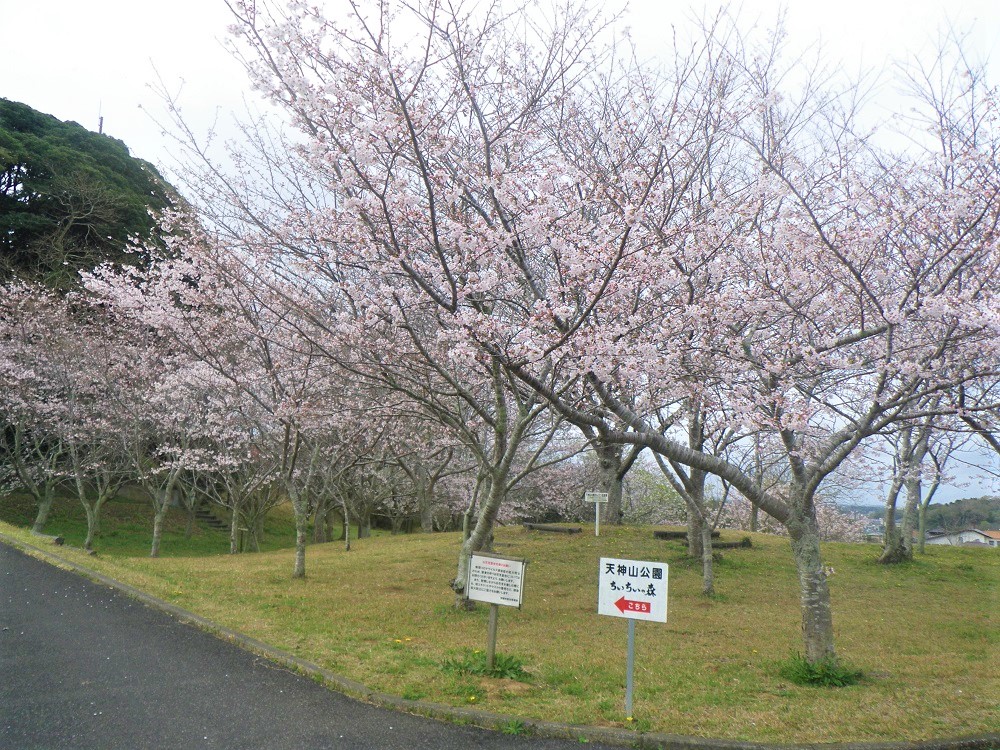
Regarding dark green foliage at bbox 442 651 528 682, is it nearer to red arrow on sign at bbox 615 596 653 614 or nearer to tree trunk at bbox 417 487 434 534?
red arrow on sign at bbox 615 596 653 614

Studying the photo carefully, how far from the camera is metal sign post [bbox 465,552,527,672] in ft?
20.3

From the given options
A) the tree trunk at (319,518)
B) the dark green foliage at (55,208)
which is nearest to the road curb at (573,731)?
the tree trunk at (319,518)

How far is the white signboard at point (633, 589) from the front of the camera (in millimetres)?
5551

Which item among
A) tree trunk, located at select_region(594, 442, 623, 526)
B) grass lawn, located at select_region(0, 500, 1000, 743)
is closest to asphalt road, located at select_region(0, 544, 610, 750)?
grass lawn, located at select_region(0, 500, 1000, 743)

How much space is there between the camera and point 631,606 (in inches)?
223

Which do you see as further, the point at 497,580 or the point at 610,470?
the point at 610,470

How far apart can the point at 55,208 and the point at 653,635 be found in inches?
1042

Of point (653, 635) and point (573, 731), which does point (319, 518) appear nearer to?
Result: point (653, 635)

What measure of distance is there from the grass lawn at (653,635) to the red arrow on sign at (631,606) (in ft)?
2.56

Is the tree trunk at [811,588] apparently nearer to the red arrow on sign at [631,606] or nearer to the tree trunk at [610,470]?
the red arrow on sign at [631,606]

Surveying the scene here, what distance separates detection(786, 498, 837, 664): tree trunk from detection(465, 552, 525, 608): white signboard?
2840 millimetres

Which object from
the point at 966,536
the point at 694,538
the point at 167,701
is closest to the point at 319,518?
the point at 694,538

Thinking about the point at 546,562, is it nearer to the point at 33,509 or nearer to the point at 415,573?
the point at 415,573

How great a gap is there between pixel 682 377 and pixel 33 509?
2708cm
